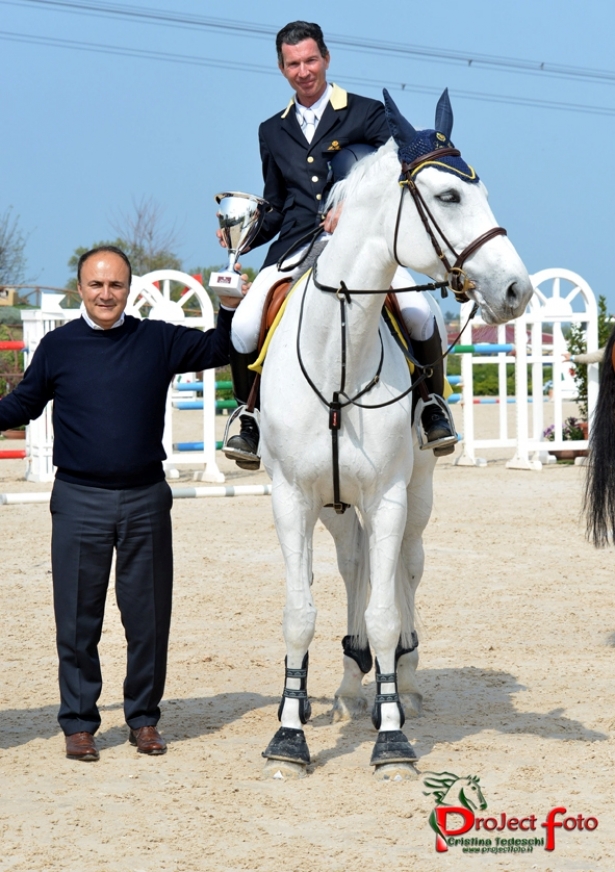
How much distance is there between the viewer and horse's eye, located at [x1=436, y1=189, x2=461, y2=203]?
405 cm

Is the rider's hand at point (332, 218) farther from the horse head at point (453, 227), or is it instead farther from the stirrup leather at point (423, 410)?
the stirrup leather at point (423, 410)

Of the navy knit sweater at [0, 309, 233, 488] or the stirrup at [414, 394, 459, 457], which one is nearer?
the navy knit sweater at [0, 309, 233, 488]

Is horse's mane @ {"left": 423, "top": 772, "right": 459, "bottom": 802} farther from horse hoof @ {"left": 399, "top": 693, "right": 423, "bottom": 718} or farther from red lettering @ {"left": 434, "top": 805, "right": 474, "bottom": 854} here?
horse hoof @ {"left": 399, "top": 693, "right": 423, "bottom": 718}

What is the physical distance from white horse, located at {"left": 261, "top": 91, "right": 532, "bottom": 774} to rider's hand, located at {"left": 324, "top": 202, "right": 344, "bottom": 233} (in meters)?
0.08

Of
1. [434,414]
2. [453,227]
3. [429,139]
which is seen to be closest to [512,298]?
[453,227]

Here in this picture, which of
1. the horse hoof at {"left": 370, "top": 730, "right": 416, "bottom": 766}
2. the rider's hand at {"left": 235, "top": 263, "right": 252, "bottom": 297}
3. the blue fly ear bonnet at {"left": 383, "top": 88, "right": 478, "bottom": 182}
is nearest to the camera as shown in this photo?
the blue fly ear bonnet at {"left": 383, "top": 88, "right": 478, "bottom": 182}

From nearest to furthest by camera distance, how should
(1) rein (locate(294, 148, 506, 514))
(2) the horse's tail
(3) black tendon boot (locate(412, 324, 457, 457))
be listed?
(1) rein (locate(294, 148, 506, 514)) → (3) black tendon boot (locate(412, 324, 457, 457)) → (2) the horse's tail

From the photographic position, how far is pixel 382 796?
4168 millimetres

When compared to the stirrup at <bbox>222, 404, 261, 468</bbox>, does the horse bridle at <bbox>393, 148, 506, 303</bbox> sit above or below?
above

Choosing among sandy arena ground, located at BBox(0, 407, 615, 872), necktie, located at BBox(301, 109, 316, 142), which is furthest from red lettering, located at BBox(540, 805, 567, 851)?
necktie, located at BBox(301, 109, 316, 142)

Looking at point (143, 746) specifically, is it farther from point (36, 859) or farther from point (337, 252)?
point (337, 252)

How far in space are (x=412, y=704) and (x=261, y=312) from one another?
1927 mm

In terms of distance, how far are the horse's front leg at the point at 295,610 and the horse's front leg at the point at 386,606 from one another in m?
0.25

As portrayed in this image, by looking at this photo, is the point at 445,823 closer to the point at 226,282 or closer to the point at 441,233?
the point at 441,233
